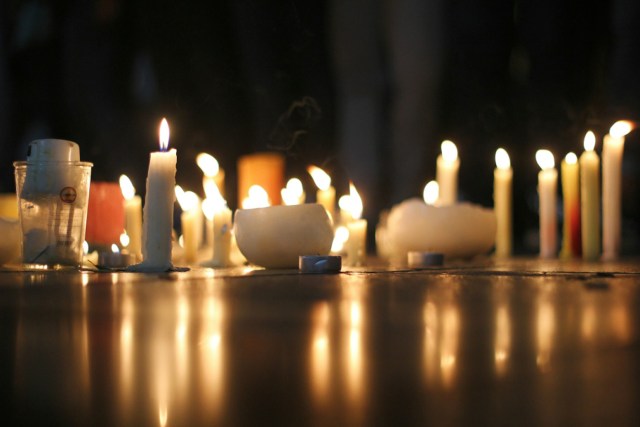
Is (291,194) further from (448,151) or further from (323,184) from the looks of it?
(448,151)

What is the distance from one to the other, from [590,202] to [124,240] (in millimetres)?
858

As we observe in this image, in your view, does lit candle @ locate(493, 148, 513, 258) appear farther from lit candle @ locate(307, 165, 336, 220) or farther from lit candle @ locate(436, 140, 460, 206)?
lit candle @ locate(307, 165, 336, 220)

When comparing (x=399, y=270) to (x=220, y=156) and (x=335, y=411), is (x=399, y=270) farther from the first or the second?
(x=220, y=156)

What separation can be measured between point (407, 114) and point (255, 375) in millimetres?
1513

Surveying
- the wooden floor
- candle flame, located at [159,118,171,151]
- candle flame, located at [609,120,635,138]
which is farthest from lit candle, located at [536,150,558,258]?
the wooden floor

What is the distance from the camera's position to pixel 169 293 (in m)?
0.60

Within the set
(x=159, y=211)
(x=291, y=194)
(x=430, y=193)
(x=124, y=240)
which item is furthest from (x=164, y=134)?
(x=430, y=193)

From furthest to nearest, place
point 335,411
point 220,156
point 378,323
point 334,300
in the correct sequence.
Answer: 1. point 220,156
2. point 334,300
3. point 378,323
4. point 335,411

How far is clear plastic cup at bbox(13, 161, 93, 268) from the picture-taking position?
94 centimetres

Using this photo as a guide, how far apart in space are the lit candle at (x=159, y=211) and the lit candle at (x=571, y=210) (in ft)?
2.57

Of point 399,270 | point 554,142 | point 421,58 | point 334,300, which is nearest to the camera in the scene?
point 334,300

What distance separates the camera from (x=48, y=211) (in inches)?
37.1

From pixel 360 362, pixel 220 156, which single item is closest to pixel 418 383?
pixel 360 362

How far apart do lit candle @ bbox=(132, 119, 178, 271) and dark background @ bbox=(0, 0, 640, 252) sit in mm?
956
